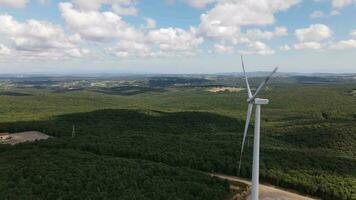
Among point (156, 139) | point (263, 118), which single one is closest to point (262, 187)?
point (156, 139)

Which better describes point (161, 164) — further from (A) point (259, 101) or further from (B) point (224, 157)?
(A) point (259, 101)

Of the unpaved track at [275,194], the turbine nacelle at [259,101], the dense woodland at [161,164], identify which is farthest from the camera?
the unpaved track at [275,194]

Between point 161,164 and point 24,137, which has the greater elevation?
point 161,164

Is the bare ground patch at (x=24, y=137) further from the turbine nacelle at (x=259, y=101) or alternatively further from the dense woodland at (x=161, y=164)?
the turbine nacelle at (x=259, y=101)

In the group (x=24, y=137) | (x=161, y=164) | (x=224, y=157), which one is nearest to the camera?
(x=161, y=164)

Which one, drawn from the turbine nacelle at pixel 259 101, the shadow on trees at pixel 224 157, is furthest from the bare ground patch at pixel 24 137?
the turbine nacelle at pixel 259 101

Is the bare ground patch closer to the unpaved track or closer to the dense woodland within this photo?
the dense woodland

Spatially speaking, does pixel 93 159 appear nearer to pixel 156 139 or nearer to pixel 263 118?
pixel 156 139

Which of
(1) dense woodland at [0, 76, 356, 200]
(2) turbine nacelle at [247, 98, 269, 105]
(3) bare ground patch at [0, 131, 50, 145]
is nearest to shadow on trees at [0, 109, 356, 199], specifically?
(1) dense woodland at [0, 76, 356, 200]

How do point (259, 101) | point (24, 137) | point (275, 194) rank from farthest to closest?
point (24, 137), point (275, 194), point (259, 101)

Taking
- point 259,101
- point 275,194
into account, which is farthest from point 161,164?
point 259,101

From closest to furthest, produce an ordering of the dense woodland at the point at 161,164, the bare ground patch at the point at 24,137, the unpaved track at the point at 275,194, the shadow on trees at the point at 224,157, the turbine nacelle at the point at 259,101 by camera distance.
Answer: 1. the turbine nacelle at the point at 259,101
2. the dense woodland at the point at 161,164
3. the unpaved track at the point at 275,194
4. the shadow on trees at the point at 224,157
5. the bare ground patch at the point at 24,137

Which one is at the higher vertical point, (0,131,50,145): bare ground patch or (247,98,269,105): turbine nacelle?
(247,98,269,105): turbine nacelle
